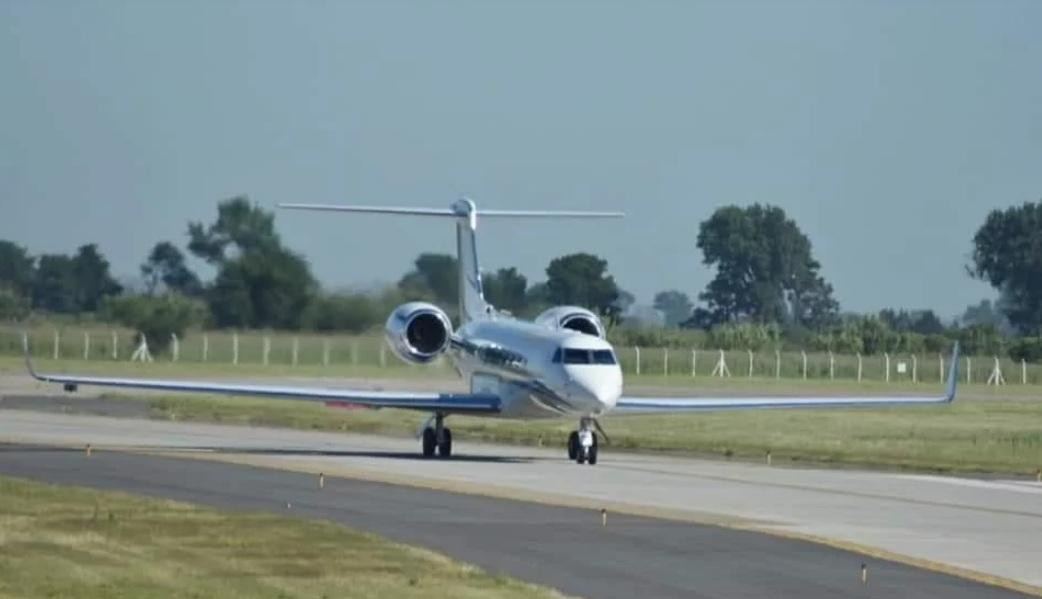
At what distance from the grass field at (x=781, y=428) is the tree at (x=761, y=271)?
180 ft

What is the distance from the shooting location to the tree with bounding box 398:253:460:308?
57.9 m

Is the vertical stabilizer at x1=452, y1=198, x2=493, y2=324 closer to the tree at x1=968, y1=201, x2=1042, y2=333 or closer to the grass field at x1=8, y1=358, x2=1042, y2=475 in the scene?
Answer: the grass field at x1=8, y1=358, x2=1042, y2=475

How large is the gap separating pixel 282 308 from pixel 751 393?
14.4 meters

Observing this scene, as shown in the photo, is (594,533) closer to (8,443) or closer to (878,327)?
(8,443)

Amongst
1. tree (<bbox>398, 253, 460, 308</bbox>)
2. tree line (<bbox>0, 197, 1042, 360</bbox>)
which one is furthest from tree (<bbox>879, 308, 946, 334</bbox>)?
tree (<bbox>398, 253, 460, 308</bbox>)

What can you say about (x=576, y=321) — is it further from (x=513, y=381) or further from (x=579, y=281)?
(x=579, y=281)

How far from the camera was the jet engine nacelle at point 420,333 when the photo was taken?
139 feet

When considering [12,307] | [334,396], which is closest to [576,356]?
[334,396]

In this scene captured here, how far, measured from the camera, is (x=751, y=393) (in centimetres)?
6788

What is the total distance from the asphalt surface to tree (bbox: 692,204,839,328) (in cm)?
8947

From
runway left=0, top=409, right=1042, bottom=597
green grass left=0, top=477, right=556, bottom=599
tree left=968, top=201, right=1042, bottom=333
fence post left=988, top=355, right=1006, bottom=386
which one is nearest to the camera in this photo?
green grass left=0, top=477, right=556, bottom=599

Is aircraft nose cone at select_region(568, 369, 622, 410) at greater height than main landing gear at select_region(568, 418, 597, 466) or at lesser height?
greater

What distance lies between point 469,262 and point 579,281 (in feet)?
121

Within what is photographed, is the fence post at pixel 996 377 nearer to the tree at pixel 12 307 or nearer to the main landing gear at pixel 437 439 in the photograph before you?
the tree at pixel 12 307
